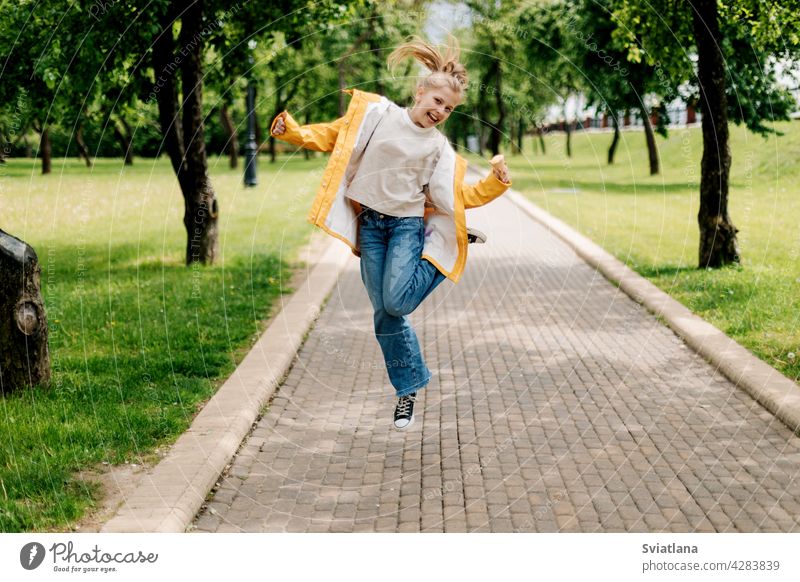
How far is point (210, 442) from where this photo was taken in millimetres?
5906

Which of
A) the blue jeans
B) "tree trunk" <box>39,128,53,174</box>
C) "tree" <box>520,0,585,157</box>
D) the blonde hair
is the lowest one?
"tree trunk" <box>39,128,53,174</box>

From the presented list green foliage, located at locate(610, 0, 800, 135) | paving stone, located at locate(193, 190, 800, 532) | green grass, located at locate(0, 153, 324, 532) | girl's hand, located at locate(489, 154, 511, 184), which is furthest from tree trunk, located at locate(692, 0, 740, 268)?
girl's hand, located at locate(489, 154, 511, 184)

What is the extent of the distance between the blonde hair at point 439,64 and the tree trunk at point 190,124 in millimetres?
7411

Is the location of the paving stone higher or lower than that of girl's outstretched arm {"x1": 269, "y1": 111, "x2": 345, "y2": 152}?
lower

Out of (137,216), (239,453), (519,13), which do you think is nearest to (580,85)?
(519,13)

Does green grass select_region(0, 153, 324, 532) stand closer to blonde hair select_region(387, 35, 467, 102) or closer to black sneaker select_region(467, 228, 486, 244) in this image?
black sneaker select_region(467, 228, 486, 244)

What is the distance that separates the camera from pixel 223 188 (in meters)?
33.3

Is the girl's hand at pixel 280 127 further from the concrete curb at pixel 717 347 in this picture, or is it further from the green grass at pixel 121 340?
the concrete curb at pixel 717 347

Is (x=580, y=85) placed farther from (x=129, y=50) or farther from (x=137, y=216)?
(x=129, y=50)

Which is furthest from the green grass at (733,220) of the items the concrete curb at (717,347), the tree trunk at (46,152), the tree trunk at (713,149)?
the tree trunk at (46,152)

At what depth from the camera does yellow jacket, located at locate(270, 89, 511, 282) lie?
5.79 m

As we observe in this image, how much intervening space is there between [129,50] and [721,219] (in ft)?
27.4

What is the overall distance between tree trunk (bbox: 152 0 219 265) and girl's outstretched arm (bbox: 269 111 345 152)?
7239 mm

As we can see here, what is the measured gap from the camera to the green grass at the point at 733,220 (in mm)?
9648
